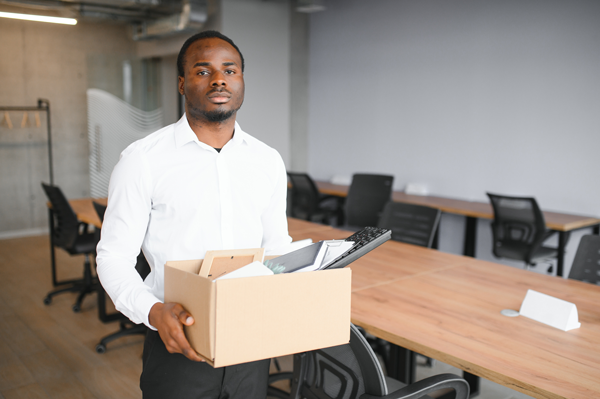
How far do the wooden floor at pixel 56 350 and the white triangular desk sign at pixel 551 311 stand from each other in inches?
64.4

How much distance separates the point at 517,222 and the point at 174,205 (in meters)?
3.47

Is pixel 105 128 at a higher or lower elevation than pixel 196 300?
higher

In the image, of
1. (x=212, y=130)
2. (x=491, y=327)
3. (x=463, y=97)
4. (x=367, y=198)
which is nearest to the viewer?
(x=212, y=130)

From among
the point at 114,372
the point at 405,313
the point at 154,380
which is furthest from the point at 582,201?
the point at 154,380

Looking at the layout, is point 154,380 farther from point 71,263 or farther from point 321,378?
point 71,263

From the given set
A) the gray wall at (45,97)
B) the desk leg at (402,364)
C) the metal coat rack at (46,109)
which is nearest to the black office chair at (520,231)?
the desk leg at (402,364)

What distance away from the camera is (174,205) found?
126 centimetres

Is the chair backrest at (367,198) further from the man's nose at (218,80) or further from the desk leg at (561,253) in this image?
the man's nose at (218,80)

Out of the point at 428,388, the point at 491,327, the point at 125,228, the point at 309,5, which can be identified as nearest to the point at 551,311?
the point at 491,327

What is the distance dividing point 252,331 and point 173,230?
1.35 ft

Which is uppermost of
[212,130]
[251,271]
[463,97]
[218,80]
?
[463,97]

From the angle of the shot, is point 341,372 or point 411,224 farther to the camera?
point 411,224

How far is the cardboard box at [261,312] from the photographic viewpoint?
93 centimetres

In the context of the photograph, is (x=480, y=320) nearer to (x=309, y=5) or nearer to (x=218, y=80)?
(x=218, y=80)
